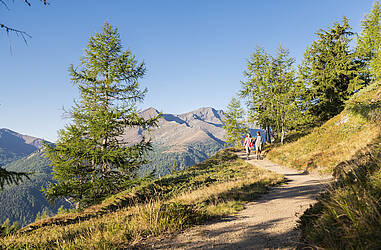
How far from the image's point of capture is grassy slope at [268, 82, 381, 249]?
2.64m

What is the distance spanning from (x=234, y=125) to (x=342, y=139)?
24.0m

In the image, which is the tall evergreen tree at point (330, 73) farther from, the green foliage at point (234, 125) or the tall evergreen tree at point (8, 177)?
the tall evergreen tree at point (8, 177)

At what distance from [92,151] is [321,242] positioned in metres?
13.8

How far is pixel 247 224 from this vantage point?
5102mm

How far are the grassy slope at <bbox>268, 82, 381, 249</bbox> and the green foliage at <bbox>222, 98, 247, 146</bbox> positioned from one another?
51.9ft

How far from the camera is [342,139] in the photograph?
15.3 metres

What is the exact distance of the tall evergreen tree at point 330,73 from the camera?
83.9 ft

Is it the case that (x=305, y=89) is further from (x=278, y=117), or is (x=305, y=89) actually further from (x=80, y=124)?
(x=80, y=124)

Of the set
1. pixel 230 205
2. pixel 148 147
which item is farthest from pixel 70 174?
pixel 230 205

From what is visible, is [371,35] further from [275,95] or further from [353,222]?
[353,222]

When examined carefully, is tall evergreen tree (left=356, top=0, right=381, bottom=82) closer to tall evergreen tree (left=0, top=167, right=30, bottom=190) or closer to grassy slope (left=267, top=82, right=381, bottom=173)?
grassy slope (left=267, top=82, right=381, bottom=173)

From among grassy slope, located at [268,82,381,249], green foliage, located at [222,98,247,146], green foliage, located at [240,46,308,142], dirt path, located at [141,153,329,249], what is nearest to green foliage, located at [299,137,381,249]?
grassy slope, located at [268,82,381,249]

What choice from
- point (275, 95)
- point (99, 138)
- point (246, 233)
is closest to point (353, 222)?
point (246, 233)

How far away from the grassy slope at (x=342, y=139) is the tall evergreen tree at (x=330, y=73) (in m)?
7.21
